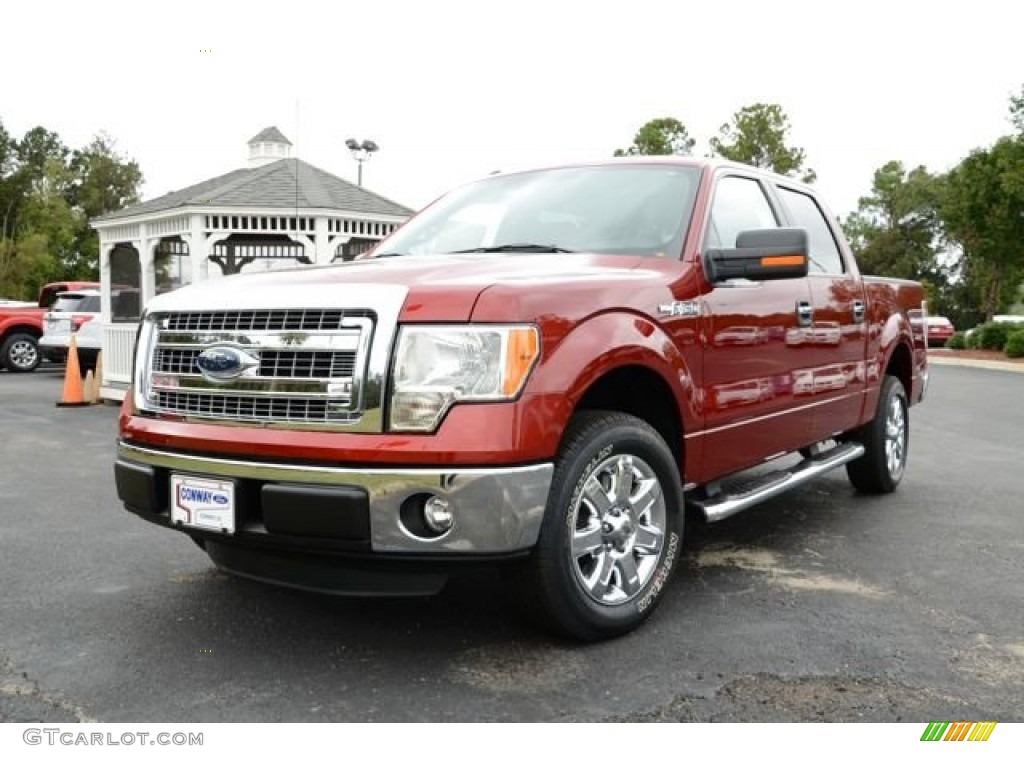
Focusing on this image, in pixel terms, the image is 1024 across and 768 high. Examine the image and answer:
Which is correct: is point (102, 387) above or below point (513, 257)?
below

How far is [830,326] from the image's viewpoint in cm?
509

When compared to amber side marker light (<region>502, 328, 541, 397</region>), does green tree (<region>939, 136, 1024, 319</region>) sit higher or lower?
higher

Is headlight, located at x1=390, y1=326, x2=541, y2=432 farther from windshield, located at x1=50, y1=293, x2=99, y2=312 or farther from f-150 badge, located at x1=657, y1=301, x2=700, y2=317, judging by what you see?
windshield, located at x1=50, y1=293, x2=99, y2=312

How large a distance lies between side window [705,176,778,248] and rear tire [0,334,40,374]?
60.3ft

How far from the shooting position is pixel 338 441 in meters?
2.99

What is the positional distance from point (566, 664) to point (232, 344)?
1618 mm

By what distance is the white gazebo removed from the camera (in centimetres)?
1466

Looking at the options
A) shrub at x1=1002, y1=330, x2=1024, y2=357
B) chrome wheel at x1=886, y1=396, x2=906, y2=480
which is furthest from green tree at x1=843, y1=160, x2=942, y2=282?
chrome wheel at x1=886, y1=396, x2=906, y2=480

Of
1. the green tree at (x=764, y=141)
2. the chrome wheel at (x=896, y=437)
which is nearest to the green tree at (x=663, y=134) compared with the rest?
the green tree at (x=764, y=141)

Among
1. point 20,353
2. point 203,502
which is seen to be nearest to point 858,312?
point 203,502

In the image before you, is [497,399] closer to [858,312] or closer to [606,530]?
[606,530]
